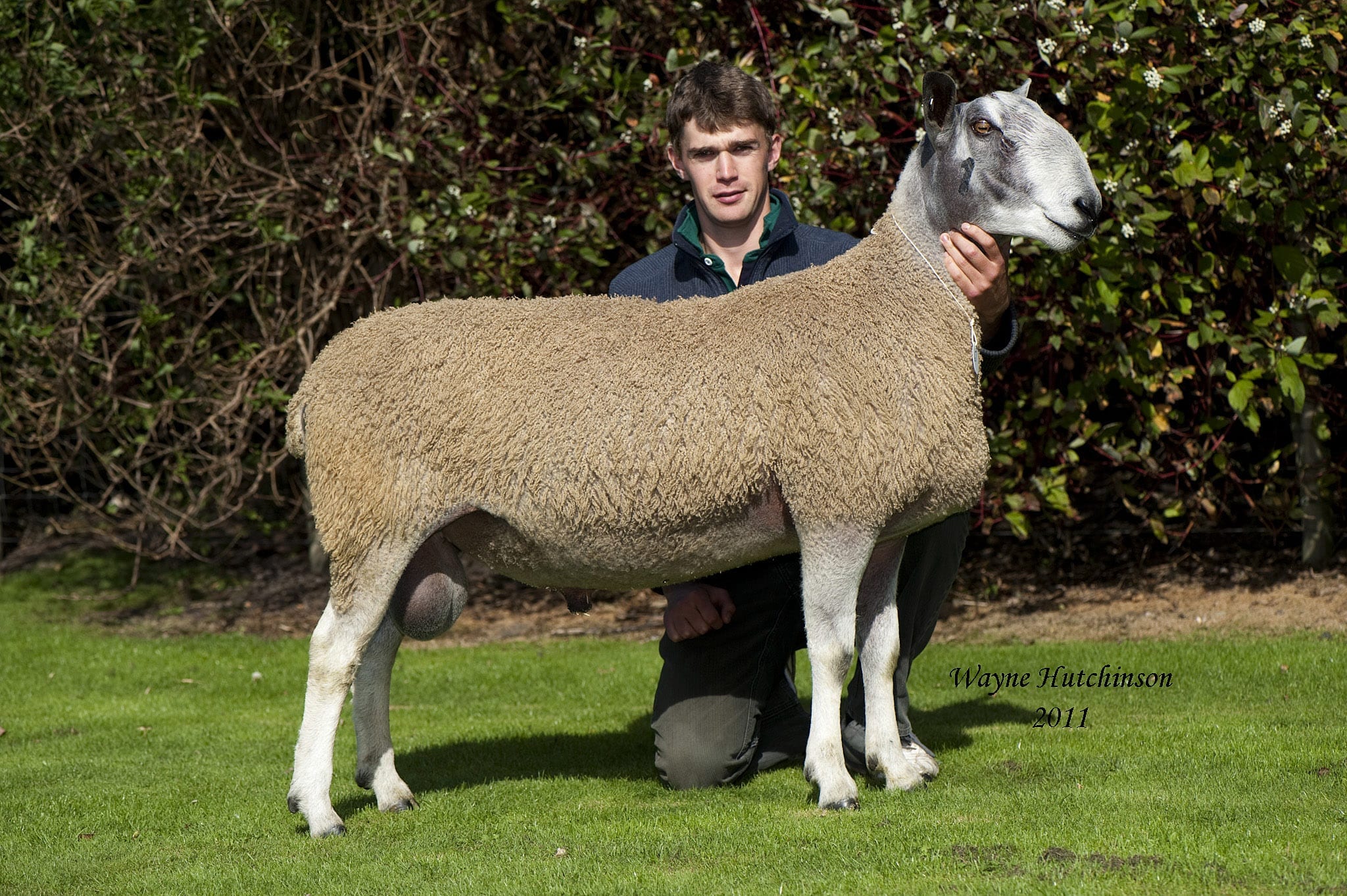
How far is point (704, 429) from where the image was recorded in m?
3.52

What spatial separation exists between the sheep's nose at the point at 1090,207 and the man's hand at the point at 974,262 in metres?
0.27

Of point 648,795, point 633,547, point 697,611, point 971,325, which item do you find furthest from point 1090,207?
point 648,795

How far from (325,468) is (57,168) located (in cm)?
479

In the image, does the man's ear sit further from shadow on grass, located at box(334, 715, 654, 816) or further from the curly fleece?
shadow on grass, located at box(334, 715, 654, 816)

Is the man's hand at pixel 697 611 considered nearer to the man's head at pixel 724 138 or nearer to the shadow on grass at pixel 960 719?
the shadow on grass at pixel 960 719

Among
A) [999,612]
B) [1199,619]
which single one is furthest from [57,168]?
[1199,619]

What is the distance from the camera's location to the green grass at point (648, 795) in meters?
3.07

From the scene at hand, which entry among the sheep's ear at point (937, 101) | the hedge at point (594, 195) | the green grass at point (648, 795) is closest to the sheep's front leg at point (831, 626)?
the green grass at point (648, 795)

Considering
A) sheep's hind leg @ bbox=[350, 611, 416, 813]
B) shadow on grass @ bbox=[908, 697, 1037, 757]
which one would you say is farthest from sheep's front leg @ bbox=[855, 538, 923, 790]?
sheep's hind leg @ bbox=[350, 611, 416, 813]

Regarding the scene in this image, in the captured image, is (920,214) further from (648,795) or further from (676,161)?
(648,795)

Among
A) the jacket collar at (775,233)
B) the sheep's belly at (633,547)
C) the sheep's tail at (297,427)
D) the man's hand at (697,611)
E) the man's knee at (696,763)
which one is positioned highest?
the jacket collar at (775,233)

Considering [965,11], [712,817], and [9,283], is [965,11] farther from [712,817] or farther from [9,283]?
[9,283]

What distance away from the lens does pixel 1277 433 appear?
7.25 m

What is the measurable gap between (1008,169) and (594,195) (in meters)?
3.71
